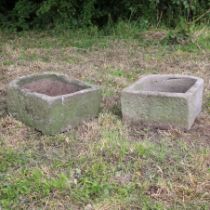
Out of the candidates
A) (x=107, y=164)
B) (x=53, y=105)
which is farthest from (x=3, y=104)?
(x=107, y=164)

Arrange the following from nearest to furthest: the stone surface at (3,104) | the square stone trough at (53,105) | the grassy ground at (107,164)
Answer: the grassy ground at (107,164)
the square stone trough at (53,105)
the stone surface at (3,104)

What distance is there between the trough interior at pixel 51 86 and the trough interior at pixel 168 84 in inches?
25.3

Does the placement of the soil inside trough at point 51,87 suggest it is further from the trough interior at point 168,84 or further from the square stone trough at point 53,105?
the trough interior at point 168,84

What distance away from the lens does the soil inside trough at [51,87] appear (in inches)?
175

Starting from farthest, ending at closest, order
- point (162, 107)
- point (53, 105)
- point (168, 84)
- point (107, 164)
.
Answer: point (168, 84) → point (162, 107) → point (53, 105) → point (107, 164)

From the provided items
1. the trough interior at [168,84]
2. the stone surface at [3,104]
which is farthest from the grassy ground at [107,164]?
the trough interior at [168,84]

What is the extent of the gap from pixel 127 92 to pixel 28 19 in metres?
4.91

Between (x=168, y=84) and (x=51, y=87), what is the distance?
107cm

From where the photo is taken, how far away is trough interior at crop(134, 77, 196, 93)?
4.41 meters

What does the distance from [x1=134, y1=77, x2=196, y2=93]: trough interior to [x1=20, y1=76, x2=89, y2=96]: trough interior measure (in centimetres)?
64

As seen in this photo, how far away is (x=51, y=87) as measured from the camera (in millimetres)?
4551

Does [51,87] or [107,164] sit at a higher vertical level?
[51,87]

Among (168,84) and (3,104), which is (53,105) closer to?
(3,104)

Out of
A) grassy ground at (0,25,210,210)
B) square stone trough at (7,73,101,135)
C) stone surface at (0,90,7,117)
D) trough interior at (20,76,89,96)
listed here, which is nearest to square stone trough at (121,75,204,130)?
grassy ground at (0,25,210,210)
